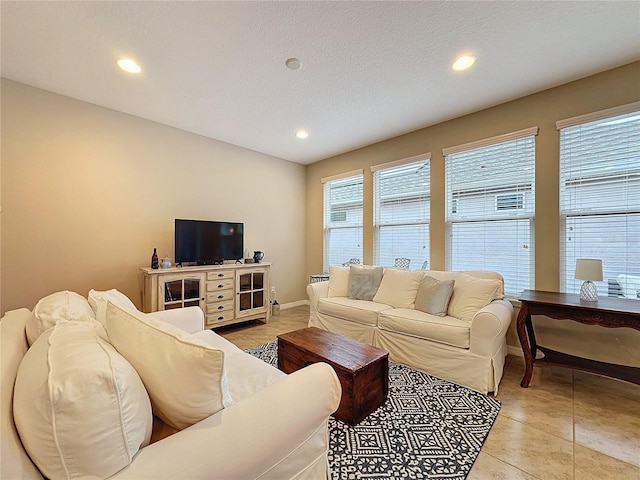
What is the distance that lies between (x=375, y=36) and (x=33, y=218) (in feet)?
11.8

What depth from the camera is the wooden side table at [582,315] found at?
1964mm

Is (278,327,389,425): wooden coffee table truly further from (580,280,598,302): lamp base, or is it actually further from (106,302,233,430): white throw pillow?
(580,280,598,302): lamp base

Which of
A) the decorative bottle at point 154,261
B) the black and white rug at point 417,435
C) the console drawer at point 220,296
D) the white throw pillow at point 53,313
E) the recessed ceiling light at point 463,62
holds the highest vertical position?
the recessed ceiling light at point 463,62

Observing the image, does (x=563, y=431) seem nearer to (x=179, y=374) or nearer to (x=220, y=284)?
(x=179, y=374)

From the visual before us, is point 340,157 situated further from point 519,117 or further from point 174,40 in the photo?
point 174,40

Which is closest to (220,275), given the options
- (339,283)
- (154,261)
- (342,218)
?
(154,261)

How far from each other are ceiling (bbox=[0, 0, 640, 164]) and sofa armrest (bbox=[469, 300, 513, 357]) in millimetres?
2134

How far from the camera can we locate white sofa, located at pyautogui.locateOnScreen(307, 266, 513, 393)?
224cm

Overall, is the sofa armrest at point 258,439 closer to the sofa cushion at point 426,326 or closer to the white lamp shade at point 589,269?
the sofa cushion at point 426,326

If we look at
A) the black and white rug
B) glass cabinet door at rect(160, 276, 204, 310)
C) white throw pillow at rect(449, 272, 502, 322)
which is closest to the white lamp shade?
white throw pillow at rect(449, 272, 502, 322)

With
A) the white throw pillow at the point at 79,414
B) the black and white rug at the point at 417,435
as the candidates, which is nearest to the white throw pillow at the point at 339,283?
the black and white rug at the point at 417,435

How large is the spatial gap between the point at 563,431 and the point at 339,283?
2427 mm

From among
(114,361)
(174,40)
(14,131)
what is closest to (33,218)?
(14,131)

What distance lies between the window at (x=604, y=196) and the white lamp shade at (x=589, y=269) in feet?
1.41
